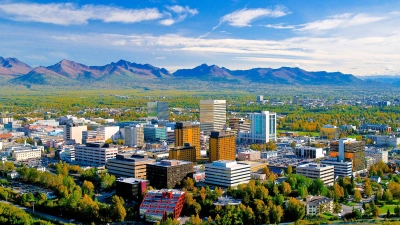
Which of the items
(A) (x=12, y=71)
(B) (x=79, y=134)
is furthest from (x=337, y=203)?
(A) (x=12, y=71)

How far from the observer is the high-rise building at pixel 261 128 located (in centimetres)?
4788

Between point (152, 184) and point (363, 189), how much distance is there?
11294mm

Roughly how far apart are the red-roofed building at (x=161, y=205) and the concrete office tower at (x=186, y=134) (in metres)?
14.9

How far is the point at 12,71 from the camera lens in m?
194

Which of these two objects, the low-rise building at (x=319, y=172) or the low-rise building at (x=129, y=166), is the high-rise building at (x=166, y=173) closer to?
the low-rise building at (x=129, y=166)

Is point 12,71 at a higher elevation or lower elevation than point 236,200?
higher

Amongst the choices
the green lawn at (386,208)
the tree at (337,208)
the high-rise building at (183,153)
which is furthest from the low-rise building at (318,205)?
the high-rise building at (183,153)

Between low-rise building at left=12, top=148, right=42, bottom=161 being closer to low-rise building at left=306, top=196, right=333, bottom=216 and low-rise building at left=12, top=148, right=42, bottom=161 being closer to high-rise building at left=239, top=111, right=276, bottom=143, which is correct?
high-rise building at left=239, top=111, right=276, bottom=143

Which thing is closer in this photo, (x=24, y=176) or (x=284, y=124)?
(x=24, y=176)

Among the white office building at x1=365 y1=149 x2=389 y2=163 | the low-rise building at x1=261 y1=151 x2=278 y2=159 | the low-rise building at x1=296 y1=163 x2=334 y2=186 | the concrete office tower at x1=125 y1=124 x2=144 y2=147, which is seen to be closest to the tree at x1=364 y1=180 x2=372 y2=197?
the low-rise building at x1=296 y1=163 x2=334 y2=186

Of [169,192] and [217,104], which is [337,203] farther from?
[217,104]

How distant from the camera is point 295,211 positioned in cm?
2225

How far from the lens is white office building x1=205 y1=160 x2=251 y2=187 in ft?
92.3

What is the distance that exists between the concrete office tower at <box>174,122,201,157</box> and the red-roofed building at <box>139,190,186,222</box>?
14909 mm
